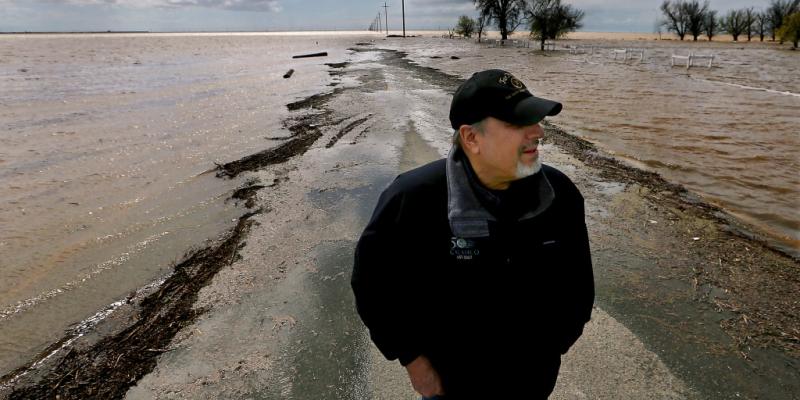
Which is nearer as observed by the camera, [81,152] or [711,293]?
[711,293]

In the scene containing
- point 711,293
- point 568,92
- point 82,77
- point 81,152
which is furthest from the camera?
point 82,77

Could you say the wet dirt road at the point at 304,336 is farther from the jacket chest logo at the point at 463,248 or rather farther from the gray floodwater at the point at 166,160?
the gray floodwater at the point at 166,160

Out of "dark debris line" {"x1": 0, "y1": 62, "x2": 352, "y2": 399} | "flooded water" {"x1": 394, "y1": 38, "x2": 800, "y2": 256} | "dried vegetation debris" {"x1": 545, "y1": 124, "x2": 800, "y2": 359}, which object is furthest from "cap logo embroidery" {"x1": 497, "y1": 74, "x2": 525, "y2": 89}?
"flooded water" {"x1": 394, "y1": 38, "x2": 800, "y2": 256}

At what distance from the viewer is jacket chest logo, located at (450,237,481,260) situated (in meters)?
1.49

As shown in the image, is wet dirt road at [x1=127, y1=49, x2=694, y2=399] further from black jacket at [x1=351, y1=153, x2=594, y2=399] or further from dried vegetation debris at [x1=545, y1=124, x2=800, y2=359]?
dried vegetation debris at [x1=545, y1=124, x2=800, y2=359]

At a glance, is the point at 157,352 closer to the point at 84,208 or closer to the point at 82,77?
the point at 84,208

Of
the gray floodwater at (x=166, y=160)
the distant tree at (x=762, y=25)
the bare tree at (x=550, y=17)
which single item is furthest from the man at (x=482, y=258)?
the distant tree at (x=762, y=25)

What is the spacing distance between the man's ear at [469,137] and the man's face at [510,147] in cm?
3

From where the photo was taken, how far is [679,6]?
67938mm

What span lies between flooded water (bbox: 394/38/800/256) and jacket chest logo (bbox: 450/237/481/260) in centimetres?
506

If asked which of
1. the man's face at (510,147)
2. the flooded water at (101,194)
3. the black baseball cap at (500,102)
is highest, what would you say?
the black baseball cap at (500,102)

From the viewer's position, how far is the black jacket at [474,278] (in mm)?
1514

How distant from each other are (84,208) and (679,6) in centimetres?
8429

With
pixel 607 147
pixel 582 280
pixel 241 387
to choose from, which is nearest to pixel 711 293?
pixel 582 280
